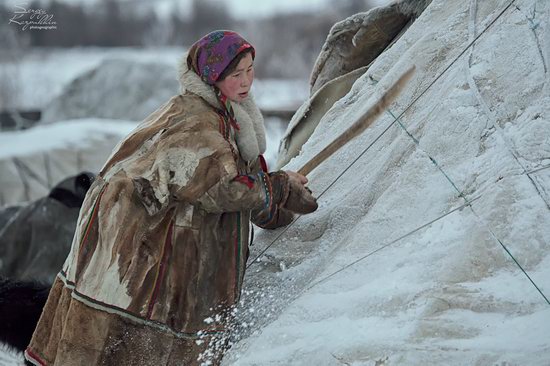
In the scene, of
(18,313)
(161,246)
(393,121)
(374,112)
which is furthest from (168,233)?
(18,313)

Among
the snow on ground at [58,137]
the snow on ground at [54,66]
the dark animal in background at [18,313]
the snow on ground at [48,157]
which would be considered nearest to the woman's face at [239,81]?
the dark animal in background at [18,313]

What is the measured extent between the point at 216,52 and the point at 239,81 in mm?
114

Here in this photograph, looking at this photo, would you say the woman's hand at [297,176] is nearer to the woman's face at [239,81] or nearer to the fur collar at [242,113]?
the fur collar at [242,113]

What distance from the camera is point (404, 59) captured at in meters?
2.97

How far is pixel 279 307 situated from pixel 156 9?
29.8m

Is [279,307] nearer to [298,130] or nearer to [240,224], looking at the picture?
[240,224]

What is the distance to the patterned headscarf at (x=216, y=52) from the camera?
2.50 m

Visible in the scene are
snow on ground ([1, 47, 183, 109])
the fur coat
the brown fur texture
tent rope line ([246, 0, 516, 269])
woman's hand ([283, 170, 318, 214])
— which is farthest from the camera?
snow on ground ([1, 47, 183, 109])

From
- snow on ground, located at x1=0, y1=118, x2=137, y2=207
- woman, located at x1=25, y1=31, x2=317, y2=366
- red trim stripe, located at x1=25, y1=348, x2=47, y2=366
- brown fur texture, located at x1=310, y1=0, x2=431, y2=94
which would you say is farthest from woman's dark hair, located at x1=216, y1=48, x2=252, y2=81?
snow on ground, located at x1=0, y1=118, x2=137, y2=207

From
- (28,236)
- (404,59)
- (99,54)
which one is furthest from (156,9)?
(404,59)

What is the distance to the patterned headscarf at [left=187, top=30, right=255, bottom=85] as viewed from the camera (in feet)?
8.20

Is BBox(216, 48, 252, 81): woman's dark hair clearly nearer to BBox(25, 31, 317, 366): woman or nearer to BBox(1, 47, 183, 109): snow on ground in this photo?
BBox(25, 31, 317, 366): woman

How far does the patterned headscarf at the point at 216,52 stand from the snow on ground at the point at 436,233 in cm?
62

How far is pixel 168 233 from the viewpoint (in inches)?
97.7
